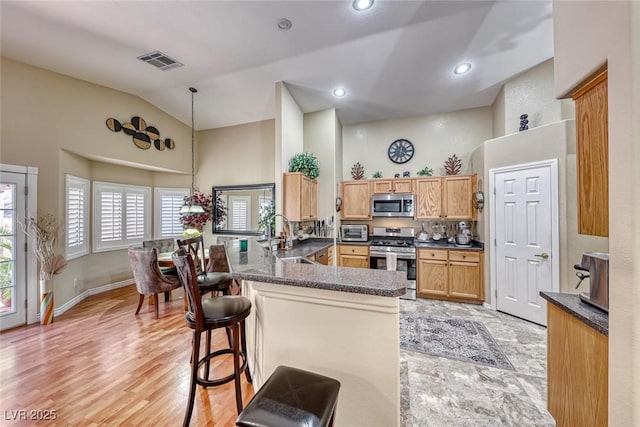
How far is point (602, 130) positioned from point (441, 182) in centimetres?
343

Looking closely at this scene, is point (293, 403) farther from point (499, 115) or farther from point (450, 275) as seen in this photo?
point (499, 115)

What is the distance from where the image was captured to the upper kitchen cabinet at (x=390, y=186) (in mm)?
4589

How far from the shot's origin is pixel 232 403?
1900 mm

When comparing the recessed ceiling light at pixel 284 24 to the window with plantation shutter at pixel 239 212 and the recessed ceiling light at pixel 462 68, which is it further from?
the window with plantation shutter at pixel 239 212

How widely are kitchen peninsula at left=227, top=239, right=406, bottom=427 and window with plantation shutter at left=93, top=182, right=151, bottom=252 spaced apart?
4.62m

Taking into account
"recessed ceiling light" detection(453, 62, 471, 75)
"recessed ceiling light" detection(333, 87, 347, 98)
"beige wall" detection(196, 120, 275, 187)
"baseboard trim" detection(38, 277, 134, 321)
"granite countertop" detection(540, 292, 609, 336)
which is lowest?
"baseboard trim" detection(38, 277, 134, 321)

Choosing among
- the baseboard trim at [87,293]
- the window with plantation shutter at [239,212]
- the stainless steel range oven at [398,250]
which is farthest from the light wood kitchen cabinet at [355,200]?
the baseboard trim at [87,293]

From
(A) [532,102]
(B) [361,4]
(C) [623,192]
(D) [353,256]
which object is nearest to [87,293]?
(D) [353,256]

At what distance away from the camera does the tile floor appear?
1.76m

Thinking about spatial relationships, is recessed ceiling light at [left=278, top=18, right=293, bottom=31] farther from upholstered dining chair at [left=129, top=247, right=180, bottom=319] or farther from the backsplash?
the backsplash

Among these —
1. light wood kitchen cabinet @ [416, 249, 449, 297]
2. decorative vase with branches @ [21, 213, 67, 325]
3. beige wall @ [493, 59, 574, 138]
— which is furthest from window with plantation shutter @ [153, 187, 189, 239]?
beige wall @ [493, 59, 574, 138]

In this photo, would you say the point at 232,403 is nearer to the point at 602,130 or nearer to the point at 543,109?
the point at 602,130

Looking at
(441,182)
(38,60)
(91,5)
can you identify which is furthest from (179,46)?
(441,182)

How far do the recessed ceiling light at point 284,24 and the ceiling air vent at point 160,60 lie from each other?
5.78 ft
